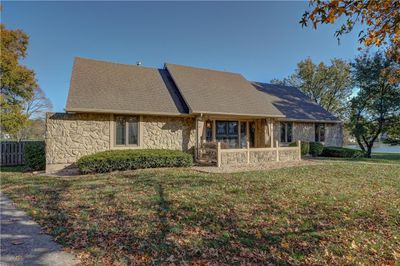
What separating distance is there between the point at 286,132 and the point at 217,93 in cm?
684

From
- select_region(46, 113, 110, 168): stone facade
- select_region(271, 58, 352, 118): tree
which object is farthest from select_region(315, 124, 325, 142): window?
select_region(46, 113, 110, 168): stone facade

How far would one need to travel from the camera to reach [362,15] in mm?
3748

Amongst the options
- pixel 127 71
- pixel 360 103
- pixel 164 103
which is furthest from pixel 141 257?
pixel 360 103

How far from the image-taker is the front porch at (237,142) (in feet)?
39.3

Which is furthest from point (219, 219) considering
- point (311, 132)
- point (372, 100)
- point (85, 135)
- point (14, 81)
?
point (372, 100)

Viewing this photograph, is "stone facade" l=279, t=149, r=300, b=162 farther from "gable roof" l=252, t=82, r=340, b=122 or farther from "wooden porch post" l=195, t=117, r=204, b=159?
"wooden porch post" l=195, t=117, r=204, b=159

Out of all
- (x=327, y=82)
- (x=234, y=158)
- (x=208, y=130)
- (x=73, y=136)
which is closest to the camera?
(x=73, y=136)

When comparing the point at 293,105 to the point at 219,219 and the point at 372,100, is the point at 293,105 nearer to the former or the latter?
the point at 372,100

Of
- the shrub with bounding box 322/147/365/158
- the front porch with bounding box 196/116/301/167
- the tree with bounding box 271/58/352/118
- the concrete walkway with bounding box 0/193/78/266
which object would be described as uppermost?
the tree with bounding box 271/58/352/118

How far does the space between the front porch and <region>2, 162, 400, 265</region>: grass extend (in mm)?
3958

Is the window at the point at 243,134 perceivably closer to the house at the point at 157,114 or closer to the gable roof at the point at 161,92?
the house at the point at 157,114

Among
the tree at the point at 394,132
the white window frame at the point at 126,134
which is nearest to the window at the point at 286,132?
the tree at the point at 394,132

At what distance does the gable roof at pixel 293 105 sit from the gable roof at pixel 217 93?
3.05 m

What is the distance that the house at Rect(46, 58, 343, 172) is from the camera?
11.0 m
